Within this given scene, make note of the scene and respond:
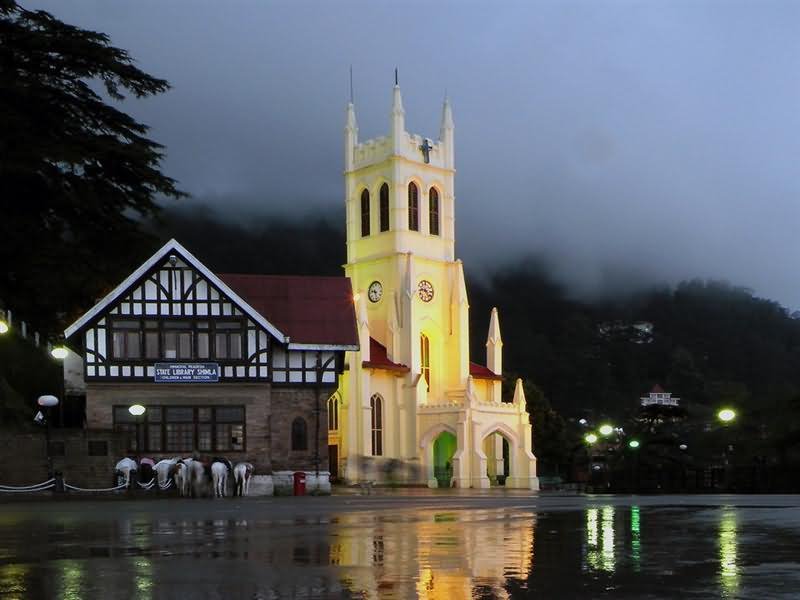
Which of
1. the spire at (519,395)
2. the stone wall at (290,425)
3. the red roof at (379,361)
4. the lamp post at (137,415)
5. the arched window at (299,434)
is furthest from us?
the red roof at (379,361)

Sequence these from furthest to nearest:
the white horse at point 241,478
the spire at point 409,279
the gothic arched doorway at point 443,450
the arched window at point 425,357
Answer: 1. the arched window at point 425,357
2. the spire at point 409,279
3. the gothic arched doorway at point 443,450
4. the white horse at point 241,478

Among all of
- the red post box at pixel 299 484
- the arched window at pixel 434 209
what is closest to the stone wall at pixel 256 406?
the red post box at pixel 299 484

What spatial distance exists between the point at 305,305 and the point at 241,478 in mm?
9284

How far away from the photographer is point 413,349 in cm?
7188

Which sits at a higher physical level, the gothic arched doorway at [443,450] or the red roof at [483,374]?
the red roof at [483,374]

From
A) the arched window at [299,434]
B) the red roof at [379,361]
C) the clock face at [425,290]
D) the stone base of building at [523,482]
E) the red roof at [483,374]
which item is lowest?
the stone base of building at [523,482]

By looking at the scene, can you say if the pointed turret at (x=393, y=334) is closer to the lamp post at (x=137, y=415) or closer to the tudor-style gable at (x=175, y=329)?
the tudor-style gable at (x=175, y=329)

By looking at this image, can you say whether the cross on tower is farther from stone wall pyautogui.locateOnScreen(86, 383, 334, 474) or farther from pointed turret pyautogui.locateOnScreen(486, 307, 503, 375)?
stone wall pyautogui.locateOnScreen(86, 383, 334, 474)

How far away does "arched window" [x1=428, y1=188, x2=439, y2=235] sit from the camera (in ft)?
257

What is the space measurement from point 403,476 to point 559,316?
262 ft

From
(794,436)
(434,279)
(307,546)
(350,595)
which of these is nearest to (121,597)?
(350,595)

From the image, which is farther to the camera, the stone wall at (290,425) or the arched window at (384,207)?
the arched window at (384,207)

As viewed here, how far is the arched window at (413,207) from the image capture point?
253 ft

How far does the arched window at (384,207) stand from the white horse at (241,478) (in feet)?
127
